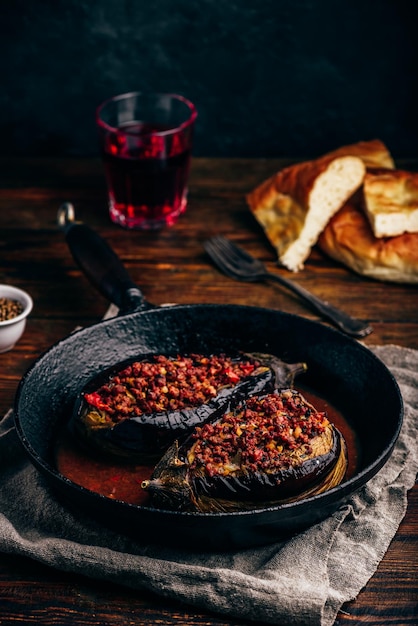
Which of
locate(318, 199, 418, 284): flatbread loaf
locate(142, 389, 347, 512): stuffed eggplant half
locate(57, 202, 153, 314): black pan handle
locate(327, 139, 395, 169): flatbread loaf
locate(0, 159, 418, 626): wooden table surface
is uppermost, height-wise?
locate(142, 389, 347, 512): stuffed eggplant half

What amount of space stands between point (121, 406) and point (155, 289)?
1.09 m

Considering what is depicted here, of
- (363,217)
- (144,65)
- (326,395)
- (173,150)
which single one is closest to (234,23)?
(144,65)

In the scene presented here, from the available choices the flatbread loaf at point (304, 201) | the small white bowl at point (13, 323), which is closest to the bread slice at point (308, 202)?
the flatbread loaf at point (304, 201)

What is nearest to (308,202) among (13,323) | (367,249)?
(367,249)

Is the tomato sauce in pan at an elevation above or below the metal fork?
above

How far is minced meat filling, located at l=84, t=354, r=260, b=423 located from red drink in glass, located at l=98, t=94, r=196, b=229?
1217 millimetres

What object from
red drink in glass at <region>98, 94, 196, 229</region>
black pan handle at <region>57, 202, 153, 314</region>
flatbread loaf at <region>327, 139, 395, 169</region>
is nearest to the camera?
black pan handle at <region>57, 202, 153, 314</region>

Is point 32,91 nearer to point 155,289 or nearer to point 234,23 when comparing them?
point 234,23

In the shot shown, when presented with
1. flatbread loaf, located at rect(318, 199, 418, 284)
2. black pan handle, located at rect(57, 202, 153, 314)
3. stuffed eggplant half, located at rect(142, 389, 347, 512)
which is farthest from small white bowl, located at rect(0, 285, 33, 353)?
flatbread loaf, located at rect(318, 199, 418, 284)

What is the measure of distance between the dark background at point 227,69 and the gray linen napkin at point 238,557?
7.93 feet

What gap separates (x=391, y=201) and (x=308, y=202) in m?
0.33

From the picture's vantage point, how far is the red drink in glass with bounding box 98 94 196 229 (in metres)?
3.33

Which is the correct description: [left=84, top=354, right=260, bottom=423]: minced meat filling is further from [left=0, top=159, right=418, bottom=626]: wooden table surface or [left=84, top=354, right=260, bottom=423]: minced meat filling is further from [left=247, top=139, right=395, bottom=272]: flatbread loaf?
[left=247, top=139, right=395, bottom=272]: flatbread loaf

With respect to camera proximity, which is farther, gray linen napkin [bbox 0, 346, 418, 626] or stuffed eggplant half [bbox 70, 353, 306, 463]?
stuffed eggplant half [bbox 70, 353, 306, 463]
